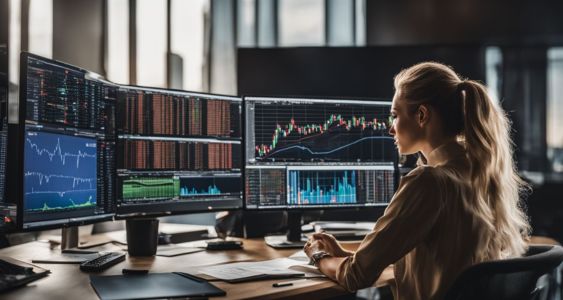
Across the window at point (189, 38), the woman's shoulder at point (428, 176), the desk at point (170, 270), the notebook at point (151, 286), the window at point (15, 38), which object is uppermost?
the window at point (189, 38)

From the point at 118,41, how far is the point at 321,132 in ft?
4.44

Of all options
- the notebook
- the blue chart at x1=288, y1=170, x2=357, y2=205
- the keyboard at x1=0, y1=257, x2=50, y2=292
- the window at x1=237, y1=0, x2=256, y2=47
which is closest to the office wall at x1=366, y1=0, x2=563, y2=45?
the window at x1=237, y1=0, x2=256, y2=47

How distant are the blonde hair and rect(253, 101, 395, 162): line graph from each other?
72cm

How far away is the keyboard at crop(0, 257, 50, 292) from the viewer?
141 cm

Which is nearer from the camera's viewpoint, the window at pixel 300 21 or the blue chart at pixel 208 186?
the blue chart at pixel 208 186

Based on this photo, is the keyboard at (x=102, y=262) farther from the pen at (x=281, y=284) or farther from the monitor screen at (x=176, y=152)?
the pen at (x=281, y=284)

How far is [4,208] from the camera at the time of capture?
1758 millimetres

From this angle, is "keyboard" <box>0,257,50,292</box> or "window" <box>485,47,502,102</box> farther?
"window" <box>485,47,502,102</box>

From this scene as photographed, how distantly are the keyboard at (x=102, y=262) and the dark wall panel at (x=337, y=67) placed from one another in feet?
5.13

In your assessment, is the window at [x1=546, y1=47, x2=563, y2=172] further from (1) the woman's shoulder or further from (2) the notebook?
(2) the notebook

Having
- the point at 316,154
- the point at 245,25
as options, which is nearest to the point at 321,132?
the point at 316,154

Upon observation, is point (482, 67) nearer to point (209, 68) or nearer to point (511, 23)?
point (511, 23)

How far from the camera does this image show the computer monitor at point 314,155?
225 cm

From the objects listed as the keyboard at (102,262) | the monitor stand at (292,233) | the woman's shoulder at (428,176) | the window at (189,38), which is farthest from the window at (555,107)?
the keyboard at (102,262)
